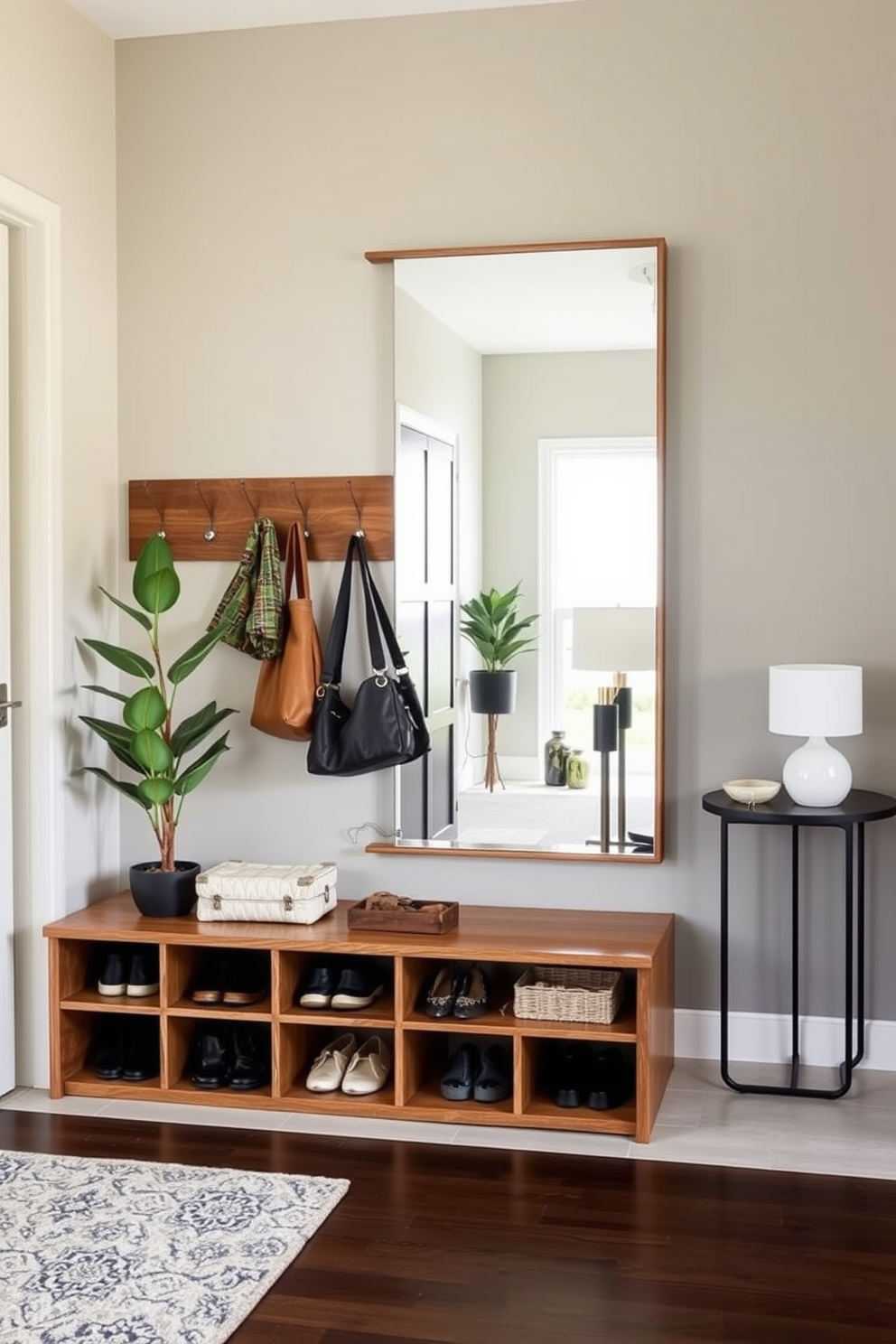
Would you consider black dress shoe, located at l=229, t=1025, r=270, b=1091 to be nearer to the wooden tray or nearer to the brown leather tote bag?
the wooden tray

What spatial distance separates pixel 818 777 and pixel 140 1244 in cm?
180

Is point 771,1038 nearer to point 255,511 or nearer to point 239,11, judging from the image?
point 255,511

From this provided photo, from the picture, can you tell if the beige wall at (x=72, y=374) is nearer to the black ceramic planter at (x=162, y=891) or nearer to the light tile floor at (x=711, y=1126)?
the black ceramic planter at (x=162, y=891)

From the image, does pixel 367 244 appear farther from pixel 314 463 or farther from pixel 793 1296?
pixel 793 1296

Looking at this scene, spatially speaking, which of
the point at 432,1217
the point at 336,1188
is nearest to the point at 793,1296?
the point at 432,1217

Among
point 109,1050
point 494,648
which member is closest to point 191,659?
point 494,648

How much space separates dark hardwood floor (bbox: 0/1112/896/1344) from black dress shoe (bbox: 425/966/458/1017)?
320mm

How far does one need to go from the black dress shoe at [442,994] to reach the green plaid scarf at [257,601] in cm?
96

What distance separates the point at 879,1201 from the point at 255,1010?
1.48m

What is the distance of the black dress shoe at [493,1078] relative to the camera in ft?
11.1

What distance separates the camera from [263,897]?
359 centimetres

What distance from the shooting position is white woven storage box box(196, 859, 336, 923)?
11.7 ft

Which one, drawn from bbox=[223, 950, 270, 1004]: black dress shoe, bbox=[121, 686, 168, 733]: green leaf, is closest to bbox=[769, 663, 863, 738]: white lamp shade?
bbox=[223, 950, 270, 1004]: black dress shoe

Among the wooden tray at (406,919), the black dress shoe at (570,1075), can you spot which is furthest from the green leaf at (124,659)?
the black dress shoe at (570,1075)
